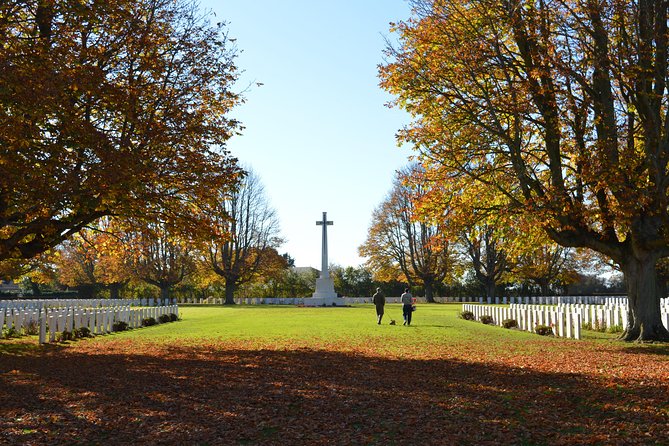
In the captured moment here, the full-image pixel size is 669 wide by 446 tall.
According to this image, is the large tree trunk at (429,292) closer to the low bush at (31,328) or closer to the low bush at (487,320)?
the low bush at (487,320)

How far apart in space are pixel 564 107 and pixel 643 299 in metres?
5.92

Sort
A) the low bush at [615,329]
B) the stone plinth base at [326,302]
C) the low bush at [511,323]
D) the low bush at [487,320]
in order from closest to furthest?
the low bush at [615,329], the low bush at [511,323], the low bush at [487,320], the stone plinth base at [326,302]

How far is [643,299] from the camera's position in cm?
1680

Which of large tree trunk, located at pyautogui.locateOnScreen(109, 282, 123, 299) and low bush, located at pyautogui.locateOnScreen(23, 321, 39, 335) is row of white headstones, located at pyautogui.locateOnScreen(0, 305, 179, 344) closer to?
low bush, located at pyautogui.locateOnScreen(23, 321, 39, 335)

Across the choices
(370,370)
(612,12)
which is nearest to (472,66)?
(612,12)

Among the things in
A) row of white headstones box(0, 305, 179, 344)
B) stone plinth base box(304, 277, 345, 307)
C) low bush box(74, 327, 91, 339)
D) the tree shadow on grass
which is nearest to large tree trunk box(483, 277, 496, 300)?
stone plinth base box(304, 277, 345, 307)

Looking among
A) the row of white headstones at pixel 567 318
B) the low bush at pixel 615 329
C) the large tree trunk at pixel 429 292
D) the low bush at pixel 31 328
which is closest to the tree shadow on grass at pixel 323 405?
the row of white headstones at pixel 567 318

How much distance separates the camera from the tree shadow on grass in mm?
6516

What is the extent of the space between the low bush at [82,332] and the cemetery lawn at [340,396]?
4.64 metres

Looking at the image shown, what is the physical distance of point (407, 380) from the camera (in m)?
9.87

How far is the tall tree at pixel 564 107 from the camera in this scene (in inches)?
570

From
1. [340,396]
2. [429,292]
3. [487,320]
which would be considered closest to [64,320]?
[340,396]

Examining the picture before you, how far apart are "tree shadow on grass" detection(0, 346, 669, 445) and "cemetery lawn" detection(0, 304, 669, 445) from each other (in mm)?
18

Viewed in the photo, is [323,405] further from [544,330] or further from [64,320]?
[64,320]
